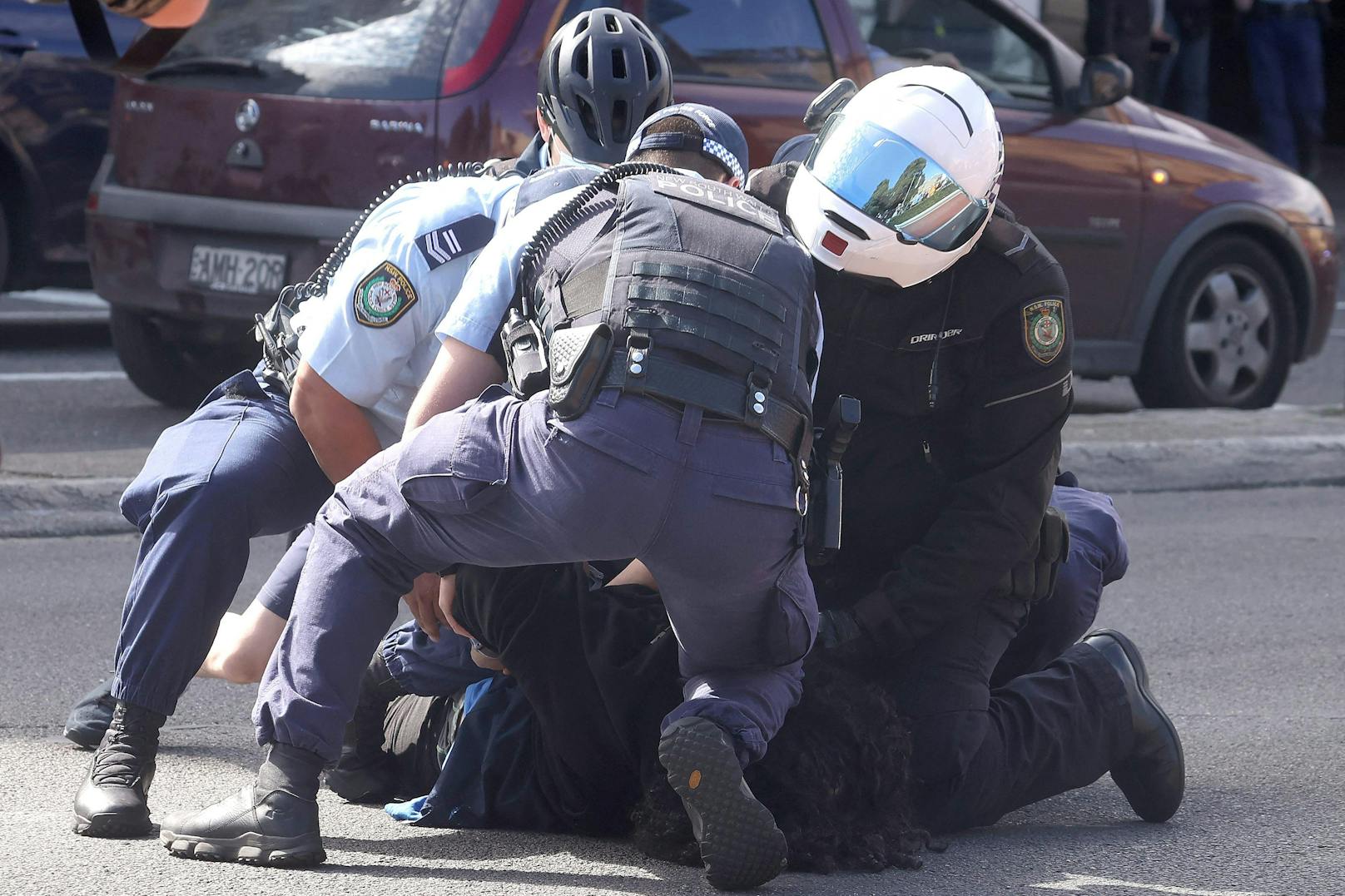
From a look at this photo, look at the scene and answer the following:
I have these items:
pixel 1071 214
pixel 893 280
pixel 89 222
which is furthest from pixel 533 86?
pixel 893 280

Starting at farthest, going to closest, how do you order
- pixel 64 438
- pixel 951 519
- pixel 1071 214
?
pixel 1071 214, pixel 64 438, pixel 951 519

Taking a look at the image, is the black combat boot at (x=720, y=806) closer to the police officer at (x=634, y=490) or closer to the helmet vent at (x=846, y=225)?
the police officer at (x=634, y=490)

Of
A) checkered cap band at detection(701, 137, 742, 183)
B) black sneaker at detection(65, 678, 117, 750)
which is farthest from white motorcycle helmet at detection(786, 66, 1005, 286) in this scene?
black sneaker at detection(65, 678, 117, 750)

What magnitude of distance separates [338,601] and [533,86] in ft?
11.6

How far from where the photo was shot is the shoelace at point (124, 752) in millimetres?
3385

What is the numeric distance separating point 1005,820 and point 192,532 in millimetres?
1599

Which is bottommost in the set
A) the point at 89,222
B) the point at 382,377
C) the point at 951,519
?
the point at 89,222

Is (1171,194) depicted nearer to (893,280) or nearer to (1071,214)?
(1071,214)

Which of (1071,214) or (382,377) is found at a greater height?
(382,377)

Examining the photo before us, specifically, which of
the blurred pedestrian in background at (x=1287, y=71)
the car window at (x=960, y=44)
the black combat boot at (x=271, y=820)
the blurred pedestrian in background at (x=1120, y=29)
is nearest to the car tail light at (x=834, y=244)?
the black combat boot at (x=271, y=820)

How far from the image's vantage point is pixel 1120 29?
1263 cm

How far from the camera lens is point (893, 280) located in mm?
3451

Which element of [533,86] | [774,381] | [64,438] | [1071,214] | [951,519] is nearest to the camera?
[774,381]

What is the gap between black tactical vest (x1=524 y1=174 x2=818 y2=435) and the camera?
2.98 m
